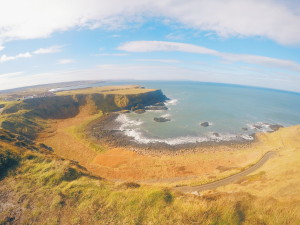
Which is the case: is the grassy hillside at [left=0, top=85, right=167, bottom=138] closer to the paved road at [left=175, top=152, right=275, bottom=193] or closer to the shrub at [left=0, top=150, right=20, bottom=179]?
the shrub at [left=0, top=150, right=20, bottom=179]

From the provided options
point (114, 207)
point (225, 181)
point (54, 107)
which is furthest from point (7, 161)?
point (54, 107)

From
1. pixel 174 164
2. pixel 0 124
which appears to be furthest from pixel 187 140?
pixel 0 124

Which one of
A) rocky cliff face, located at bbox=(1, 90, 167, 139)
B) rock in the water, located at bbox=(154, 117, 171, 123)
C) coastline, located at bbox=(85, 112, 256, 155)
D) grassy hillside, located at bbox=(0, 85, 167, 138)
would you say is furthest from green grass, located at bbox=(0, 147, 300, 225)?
rock in the water, located at bbox=(154, 117, 171, 123)

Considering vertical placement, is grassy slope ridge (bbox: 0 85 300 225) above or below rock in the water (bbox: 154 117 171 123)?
above

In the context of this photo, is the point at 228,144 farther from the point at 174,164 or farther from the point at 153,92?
the point at 153,92

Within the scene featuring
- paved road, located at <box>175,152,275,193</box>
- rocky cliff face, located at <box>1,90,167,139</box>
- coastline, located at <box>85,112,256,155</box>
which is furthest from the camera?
rocky cliff face, located at <box>1,90,167,139</box>

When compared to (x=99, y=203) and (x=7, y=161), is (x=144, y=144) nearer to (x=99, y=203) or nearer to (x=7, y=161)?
(x=7, y=161)

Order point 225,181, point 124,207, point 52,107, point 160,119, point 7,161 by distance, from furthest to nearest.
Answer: point 52,107
point 160,119
point 225,181
point 7,161
point 124,207

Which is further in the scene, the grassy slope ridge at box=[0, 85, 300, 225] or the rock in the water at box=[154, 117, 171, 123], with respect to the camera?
the rock in the water at box=[154, 117, 171, 123]

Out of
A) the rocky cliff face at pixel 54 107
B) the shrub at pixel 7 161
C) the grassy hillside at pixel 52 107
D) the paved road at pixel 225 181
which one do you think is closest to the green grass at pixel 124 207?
the shrub at pixel 7 161
